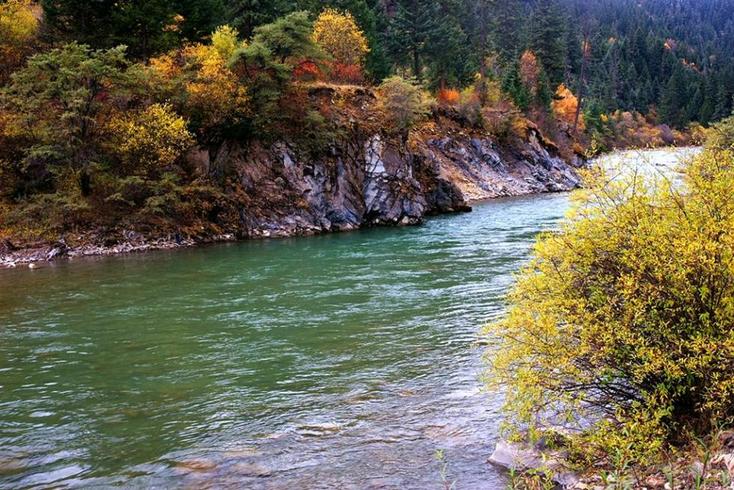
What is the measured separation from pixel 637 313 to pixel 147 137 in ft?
94.9

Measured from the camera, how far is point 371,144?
38.3 metres

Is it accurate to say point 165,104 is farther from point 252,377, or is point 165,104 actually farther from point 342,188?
point 252,377

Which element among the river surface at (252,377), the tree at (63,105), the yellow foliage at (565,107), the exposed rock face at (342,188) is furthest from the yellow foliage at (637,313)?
the yellow foliage at (565,107)

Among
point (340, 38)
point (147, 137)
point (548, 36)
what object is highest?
point (548, 36)

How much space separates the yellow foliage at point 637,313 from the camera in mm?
6207

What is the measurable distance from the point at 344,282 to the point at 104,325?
7460mm

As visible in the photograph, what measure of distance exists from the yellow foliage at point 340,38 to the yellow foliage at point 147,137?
64.9 feet

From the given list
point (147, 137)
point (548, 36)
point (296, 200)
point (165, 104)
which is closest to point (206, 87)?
point (165, 104)

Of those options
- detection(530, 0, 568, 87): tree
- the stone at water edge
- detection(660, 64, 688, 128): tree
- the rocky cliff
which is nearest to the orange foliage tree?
detection(530, 0, 568, 87): tree

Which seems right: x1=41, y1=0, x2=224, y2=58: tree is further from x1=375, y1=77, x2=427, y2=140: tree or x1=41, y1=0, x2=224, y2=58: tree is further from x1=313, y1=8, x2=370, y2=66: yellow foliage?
x1=375, y1=77, x2=427, y2=140: tree

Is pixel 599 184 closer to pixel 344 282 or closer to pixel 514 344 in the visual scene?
pixel 514 344

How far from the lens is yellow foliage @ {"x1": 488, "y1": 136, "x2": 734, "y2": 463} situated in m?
6.21

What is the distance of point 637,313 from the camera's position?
6.22 m

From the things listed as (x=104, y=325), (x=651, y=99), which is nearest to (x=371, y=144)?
(x=104, y=325)
